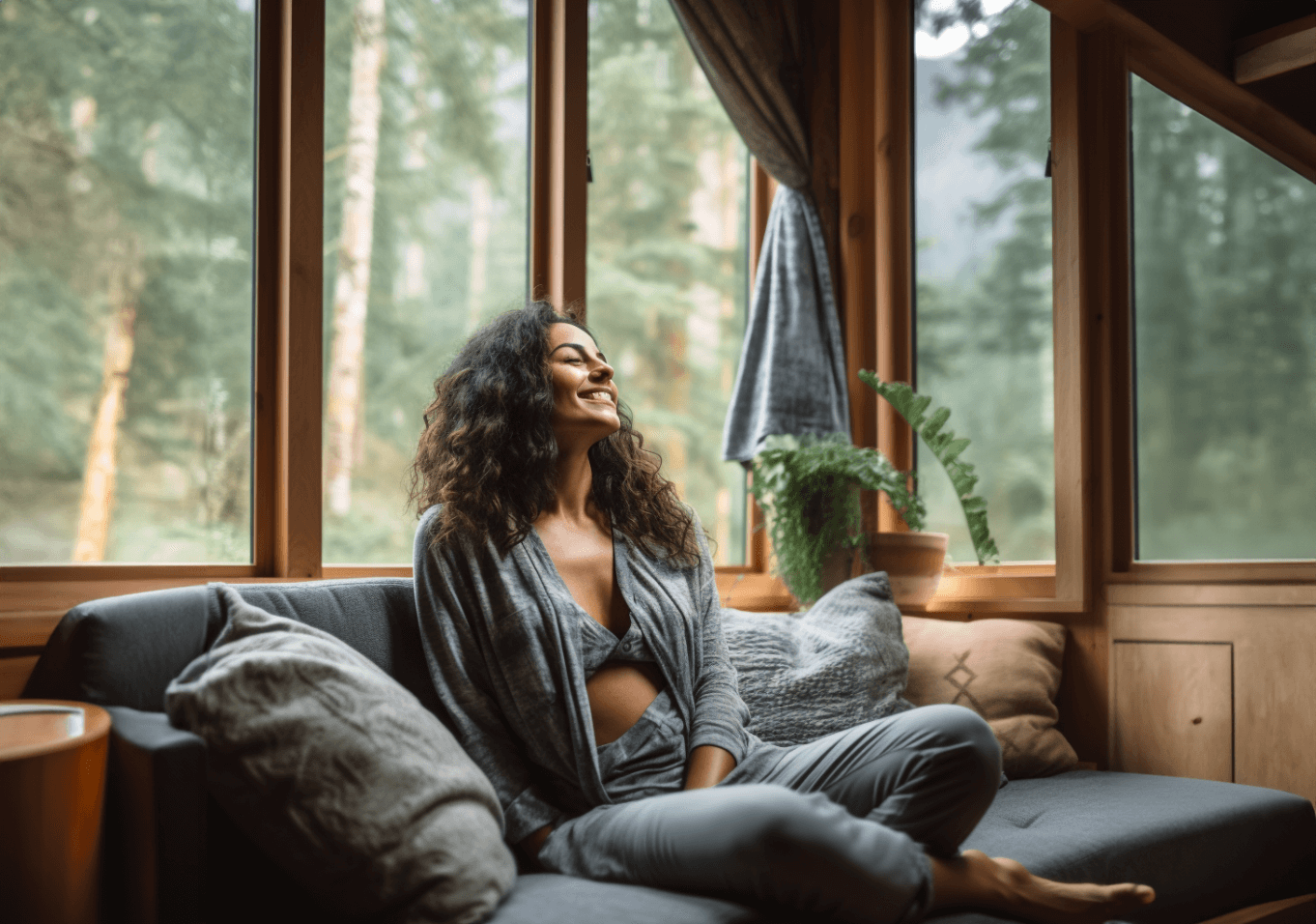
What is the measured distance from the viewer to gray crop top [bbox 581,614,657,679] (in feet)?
5.88

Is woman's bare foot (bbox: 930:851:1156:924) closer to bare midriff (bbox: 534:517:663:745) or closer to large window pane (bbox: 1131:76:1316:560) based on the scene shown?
bare midriff (bbox: 534:517:663:745)

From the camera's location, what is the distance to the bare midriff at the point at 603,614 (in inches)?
70.2

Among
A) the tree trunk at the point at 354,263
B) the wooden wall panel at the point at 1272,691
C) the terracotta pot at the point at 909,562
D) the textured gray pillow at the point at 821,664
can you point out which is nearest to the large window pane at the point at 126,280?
the tree trunk at the point at 354,263

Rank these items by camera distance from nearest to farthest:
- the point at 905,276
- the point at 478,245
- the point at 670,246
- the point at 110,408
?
1. the point at 110,408
2. the point at 478,245
3. the point at 905,276
4. the point at 670,246

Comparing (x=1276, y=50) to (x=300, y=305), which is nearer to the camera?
(x=300, y=305)

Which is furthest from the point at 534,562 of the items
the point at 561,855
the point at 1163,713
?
the point at 1163,713

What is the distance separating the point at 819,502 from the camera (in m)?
2.83

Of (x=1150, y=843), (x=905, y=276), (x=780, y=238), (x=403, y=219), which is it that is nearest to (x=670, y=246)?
(x=780, y=238)

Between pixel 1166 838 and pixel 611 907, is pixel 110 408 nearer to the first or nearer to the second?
pixel 611 907

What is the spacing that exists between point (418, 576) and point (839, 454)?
1.40 m

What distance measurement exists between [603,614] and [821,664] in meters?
0.62

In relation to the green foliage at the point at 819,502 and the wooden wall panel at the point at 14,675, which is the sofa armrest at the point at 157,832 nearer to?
the wooden wall panel at the point at 14,675

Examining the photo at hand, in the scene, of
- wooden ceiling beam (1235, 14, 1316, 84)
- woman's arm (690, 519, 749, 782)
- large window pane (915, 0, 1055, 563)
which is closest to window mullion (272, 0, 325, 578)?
woman's arm (690, 519, 749, 782)

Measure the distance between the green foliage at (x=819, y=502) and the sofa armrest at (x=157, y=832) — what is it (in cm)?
185
